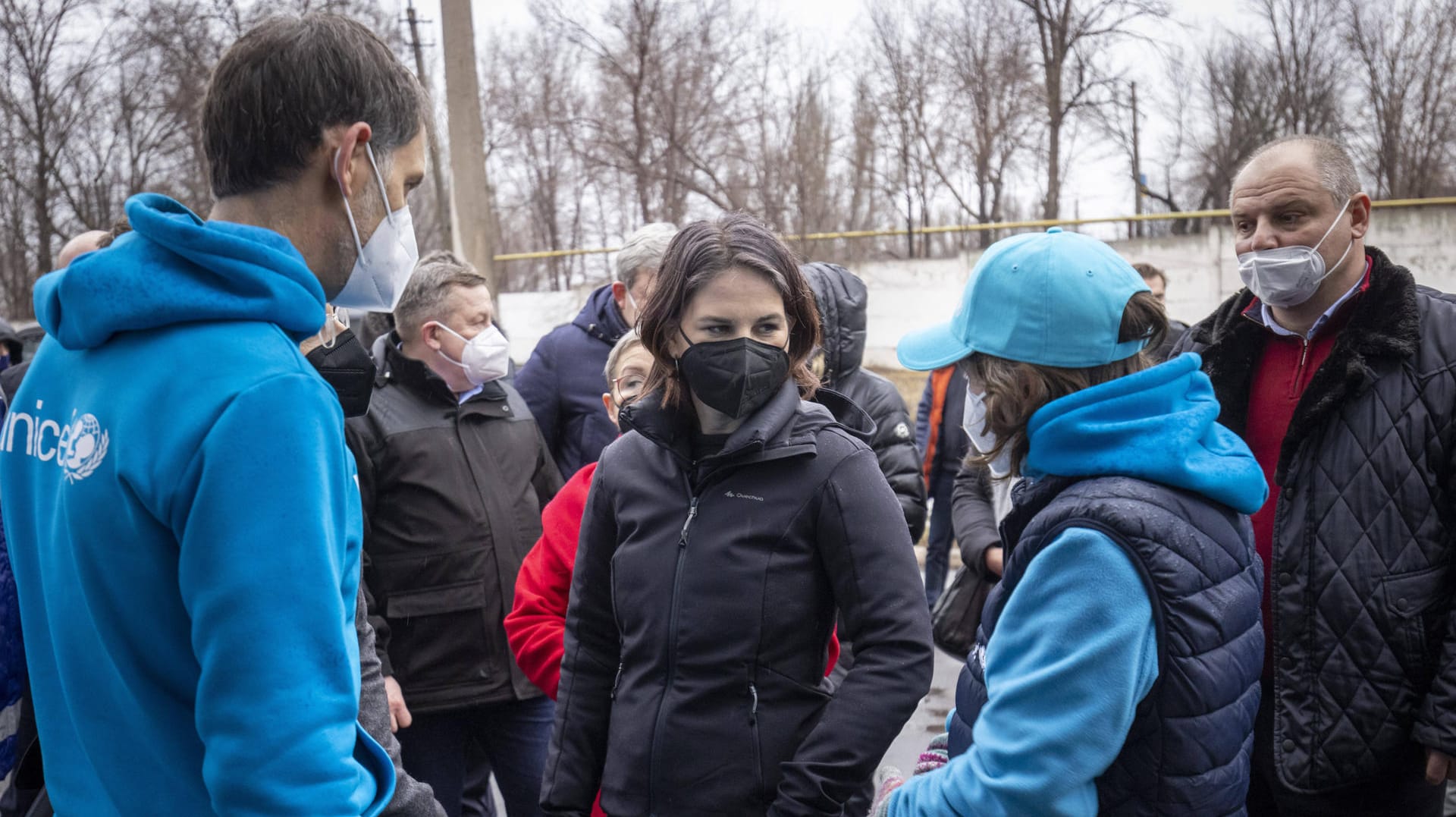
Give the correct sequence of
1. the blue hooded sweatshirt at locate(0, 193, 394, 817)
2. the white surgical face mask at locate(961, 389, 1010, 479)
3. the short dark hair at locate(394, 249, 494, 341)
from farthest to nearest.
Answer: the short dark hair at locate(394, 249, 494, 341) < the white surgical face mask at locate(961, 389, 1010, 479) < the blue hooded sweatshirt at locate(0, 193, 394, 817)

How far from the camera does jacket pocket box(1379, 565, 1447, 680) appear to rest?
2.59 m

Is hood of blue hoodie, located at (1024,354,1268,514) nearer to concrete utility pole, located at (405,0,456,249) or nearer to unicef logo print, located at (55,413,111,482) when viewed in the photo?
unicef logo print, located at (55,413,111,482)

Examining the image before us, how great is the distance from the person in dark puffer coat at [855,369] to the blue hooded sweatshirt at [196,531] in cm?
255

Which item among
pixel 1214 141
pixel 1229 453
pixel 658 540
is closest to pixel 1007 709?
pixel 1229 453

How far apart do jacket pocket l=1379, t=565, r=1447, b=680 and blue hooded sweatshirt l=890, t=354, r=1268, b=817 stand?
103cm

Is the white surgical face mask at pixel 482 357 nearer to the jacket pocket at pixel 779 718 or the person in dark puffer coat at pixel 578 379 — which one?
the person in dark puffer coat at pixel 578 379

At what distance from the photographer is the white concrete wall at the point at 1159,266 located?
1758 centimetres

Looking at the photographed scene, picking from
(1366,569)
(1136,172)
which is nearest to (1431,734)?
(1366,569)

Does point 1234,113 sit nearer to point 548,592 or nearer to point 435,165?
point 435,165

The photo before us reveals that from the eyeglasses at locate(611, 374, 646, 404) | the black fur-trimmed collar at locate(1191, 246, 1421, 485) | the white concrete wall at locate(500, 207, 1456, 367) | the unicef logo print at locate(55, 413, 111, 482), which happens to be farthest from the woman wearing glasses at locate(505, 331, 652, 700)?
the white concrete wall at locate(500, 207, 1456, 367)

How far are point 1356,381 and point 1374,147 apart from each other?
22202 mm

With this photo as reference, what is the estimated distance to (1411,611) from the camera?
102 inches

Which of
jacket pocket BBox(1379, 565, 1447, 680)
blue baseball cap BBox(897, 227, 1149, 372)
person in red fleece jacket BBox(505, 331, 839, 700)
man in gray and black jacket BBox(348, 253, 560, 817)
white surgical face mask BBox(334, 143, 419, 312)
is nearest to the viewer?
white surgical face mask BBox(334, 143, 419, 312)

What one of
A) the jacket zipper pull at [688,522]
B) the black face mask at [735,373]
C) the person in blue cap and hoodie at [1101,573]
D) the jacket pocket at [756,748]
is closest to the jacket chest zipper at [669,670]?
the jacket zipper pull at [688,522]
